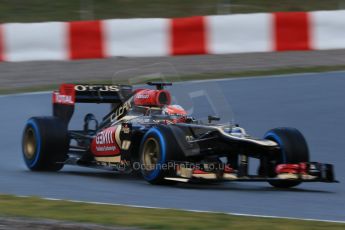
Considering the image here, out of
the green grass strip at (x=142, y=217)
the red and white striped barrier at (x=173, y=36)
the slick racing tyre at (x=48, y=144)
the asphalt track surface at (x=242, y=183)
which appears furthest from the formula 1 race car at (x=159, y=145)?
the red and white striped barrier at (x=173, y=36)

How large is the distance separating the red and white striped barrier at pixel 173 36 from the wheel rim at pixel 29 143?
5.32 meters

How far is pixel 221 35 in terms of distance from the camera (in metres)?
15.8

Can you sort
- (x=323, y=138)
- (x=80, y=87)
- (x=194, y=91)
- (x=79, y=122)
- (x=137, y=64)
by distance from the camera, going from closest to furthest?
(x=194, y=91) < (x=80, y=87) < (x=323, y=138) < (x=79, y=122) < (x=137, y=64)

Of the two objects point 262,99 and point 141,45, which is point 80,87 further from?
point 141,45

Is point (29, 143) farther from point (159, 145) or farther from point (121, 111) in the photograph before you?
point (159, 145)

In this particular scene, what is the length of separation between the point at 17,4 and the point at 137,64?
3535 mm

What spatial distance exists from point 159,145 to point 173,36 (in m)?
7.64

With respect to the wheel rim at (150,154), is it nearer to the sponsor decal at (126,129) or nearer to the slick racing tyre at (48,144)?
the sponsor decal at (126,129)

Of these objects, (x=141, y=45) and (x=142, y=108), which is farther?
(x=141, y=45)

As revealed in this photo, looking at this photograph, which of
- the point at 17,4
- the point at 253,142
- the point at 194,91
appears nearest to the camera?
the point at 253,142

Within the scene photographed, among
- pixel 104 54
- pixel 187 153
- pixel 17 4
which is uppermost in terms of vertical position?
pixel 17 4

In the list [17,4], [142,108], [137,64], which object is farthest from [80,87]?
[17,4]

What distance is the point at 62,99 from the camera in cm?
1017

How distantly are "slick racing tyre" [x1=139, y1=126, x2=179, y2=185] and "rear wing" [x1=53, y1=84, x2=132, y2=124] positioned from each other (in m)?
1.46
